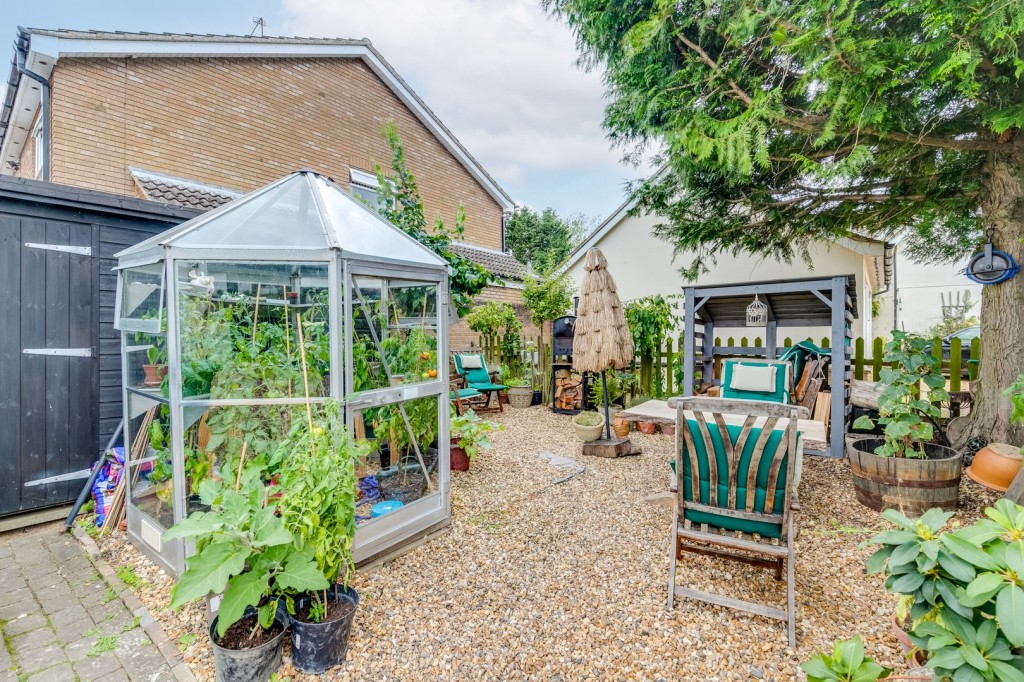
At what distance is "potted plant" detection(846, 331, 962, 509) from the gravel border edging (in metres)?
4.93

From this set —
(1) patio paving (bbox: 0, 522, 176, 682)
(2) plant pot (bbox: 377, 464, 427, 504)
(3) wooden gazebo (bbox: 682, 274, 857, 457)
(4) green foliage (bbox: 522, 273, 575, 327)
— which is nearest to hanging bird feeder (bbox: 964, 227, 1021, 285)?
(3) wooden gazebo (bbox: 682, 274, 857, 457)

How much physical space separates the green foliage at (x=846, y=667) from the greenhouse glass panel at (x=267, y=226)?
3.04m

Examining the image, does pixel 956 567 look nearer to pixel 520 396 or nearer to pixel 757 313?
pixel 757 313

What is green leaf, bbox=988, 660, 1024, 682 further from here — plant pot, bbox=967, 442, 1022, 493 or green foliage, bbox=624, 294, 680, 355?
green foliage, bbox=624, 294, 680, 355

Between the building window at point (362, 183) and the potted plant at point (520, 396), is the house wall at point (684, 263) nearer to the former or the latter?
the potted plant at point (520, 396)

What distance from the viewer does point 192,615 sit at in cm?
268

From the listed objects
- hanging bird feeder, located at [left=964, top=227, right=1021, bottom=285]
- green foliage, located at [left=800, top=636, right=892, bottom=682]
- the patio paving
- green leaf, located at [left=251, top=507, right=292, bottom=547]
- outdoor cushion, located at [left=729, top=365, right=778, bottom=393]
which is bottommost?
the patio paving

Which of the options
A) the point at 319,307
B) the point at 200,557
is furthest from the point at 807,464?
the point at 200,557

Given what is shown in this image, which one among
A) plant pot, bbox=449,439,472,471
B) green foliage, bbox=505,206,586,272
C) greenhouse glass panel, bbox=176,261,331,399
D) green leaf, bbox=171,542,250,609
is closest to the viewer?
green leaf, bbox=171,542,250,609

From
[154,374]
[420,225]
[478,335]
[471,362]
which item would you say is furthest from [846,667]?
[478,335]

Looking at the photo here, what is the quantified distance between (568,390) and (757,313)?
11.3 ft

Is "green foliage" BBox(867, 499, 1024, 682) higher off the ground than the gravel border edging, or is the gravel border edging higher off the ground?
"green foliage" BBox(867, 499, 1024, 682)

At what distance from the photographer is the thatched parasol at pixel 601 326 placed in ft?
19.2

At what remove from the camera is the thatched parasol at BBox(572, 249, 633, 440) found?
586cm
